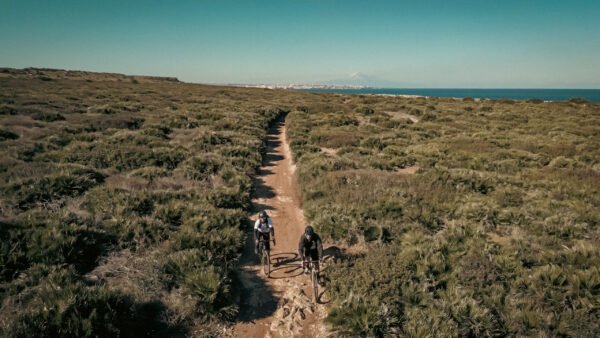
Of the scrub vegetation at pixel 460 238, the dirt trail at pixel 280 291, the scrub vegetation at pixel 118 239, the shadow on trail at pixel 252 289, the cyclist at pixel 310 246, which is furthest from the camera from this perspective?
the cyclist at pixel 310 246

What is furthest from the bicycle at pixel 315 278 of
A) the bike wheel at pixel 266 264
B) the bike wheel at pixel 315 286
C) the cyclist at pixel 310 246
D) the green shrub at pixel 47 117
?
the green shrub at pixel 47 117

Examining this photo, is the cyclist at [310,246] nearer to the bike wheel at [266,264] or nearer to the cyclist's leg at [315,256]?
the cyclist's leg at [315,256]

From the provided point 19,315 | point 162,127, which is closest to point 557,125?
point 162,127

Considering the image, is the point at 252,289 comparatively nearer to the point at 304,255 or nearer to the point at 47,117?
the point at 304,255

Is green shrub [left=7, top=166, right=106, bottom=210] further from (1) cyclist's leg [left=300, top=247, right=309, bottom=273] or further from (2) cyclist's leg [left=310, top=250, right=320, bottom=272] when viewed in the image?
(2) cyclist's leg [left=310, top=250, right=320, bottom=272]

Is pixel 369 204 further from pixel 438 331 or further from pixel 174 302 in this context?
pixel 174 302
